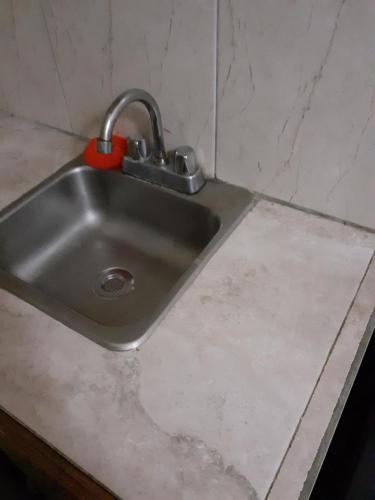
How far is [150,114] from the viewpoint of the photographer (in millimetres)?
831

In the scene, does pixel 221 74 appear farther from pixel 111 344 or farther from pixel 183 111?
pixel 111 344

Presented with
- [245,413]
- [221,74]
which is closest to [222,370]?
[245,413]

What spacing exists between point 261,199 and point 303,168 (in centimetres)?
12

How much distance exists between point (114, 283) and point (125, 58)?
477mm

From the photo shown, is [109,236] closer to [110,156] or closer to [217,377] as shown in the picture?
[110,156]

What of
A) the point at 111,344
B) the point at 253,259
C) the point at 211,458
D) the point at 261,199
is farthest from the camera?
the point at 261,199

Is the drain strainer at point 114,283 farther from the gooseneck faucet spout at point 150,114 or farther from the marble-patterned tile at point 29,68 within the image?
the marble-patterned tile at point 29,68

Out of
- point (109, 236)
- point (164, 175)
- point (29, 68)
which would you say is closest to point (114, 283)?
point (109, 236)

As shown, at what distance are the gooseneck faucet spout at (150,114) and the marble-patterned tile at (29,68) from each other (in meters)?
0.32

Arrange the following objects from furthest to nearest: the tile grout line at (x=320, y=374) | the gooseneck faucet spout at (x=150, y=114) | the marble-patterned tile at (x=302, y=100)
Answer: the gooseneck faucet spout at (x=150, y=114), the marble-patterned tile at (x=302, y=100), the tile grout line at (x=320, y=374)

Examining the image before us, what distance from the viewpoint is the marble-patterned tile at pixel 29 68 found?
37.4 inches

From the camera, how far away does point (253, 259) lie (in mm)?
761

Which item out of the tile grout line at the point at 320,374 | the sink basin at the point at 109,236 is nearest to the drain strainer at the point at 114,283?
the sink basin at the point at 109,236

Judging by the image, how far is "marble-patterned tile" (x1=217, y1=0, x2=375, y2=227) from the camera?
634mm
